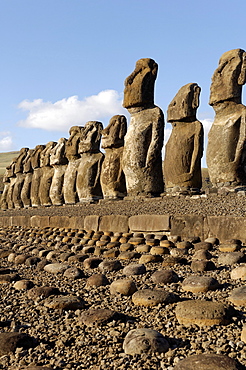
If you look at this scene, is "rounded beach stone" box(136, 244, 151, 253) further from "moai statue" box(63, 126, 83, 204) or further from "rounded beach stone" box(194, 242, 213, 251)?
"moai statue" box(63, 126, 83, 204)

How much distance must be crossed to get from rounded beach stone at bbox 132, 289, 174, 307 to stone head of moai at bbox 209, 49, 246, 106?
22.4ft

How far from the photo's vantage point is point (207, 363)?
2053 millimetres

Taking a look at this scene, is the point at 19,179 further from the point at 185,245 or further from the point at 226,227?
the point at 226,227

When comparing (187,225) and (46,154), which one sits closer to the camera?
(187,225)

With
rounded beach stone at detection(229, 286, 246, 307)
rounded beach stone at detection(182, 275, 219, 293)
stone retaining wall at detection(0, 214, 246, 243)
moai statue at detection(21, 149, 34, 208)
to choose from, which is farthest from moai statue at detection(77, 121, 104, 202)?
rounded beach stone at detection(229, 286, 246, 307)

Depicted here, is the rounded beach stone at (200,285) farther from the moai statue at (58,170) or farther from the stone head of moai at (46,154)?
the stone head of moai at (46,154)

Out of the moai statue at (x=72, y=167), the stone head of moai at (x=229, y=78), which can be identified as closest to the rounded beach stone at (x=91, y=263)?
the stone head of moai at (x=229, y=78)

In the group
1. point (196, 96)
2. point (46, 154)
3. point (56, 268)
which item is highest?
point (196, 96)

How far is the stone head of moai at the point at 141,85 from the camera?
11.4 meters

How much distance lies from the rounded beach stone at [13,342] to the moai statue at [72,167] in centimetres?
1264

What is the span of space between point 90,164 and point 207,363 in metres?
12.4

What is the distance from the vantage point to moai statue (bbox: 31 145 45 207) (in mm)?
20000

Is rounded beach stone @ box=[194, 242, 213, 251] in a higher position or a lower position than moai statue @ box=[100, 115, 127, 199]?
lower

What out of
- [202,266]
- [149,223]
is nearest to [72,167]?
[149,223]
